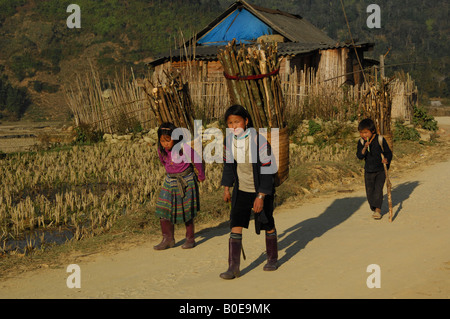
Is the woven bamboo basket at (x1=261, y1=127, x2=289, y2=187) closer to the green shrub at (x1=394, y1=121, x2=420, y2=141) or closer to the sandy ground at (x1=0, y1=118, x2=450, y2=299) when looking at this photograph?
the sandy ground at (x1=0, y1=118, x2=450, y2=299)

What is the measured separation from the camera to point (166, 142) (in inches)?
213

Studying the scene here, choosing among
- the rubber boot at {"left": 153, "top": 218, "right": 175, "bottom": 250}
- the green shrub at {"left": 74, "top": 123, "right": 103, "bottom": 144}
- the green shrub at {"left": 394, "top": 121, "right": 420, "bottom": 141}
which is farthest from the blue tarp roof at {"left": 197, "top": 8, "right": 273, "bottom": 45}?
the rubber boot at {"left": 153, "top": 218, "right": 175, "bottom": 250}

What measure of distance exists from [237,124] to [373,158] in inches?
108

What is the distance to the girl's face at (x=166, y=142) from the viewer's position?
17.7 ft

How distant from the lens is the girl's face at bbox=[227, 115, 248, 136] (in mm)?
4473

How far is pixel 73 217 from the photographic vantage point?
6.91 m

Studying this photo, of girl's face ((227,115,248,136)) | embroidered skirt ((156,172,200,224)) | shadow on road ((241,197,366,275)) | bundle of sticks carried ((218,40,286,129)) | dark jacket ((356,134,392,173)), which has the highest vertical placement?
bundle of sticks carried ((218,40,286,129))

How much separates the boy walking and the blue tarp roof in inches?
628

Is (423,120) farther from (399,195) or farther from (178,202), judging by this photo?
(178,202)

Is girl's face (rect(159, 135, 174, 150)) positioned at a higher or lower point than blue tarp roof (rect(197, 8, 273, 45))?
lower

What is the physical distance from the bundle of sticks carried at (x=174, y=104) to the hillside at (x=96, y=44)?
77.1ft

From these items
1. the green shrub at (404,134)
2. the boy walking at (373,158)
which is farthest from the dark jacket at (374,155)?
the green shrub at (404,134)

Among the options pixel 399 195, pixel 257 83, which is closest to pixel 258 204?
pixel 257 83
